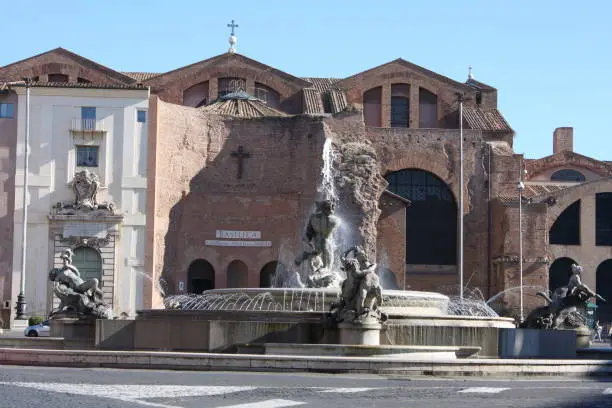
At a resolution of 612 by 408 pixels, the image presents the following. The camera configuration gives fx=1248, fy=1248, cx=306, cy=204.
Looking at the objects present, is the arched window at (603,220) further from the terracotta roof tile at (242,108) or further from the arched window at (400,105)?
the terracotta roof tile at (242,108)

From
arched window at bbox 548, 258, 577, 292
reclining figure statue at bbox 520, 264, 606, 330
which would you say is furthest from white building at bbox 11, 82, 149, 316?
reclining figure statue at bbox 520, 264, 606, 330

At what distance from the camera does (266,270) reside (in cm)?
5825

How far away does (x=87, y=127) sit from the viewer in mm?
54594

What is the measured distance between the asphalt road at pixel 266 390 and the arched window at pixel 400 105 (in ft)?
157

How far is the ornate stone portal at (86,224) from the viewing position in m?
53.7

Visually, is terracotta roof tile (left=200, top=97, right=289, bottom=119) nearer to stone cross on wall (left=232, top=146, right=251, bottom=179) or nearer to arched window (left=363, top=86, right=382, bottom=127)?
stone cross on wall (left=232, top=146, right=251, bottom=179)

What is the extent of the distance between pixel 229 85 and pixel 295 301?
4177 cm

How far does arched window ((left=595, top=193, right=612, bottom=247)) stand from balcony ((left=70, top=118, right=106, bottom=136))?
85.0 feet

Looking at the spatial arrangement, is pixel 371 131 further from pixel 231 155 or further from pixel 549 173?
pixel 549 173

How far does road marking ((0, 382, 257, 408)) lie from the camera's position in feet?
48.5

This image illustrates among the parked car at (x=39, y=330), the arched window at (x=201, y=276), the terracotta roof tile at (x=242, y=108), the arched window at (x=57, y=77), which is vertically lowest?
the parked car at (x=39, y=330)

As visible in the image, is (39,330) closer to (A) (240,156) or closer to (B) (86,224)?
(B) (86,224)

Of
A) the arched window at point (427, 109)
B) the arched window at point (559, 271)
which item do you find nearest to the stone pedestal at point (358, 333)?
the arched window at point (559, 271)

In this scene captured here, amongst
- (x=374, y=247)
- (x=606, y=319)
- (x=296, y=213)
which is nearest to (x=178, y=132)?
(x=296, y=213)
